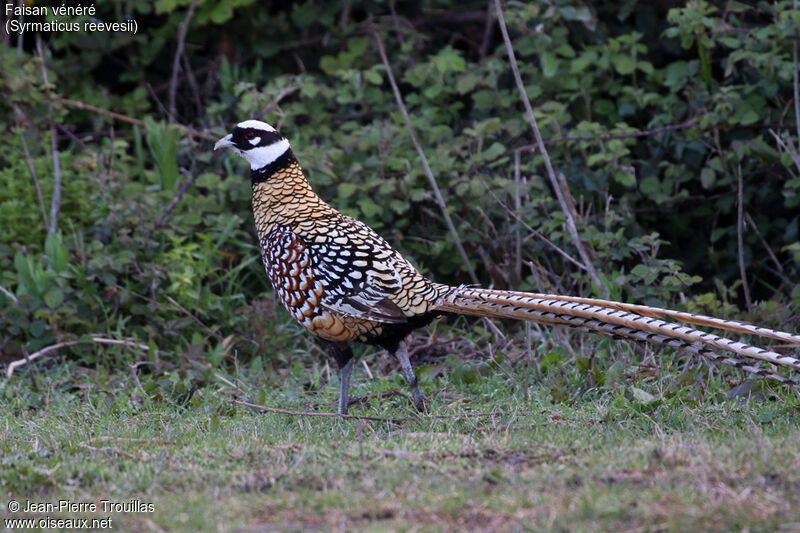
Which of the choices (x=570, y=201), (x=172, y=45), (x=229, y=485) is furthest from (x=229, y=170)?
(x=229, y=485)

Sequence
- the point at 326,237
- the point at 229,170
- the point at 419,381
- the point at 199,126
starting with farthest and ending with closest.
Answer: the point at 199,126 → the point at 229,170 → the point at 419,381 → the point at 326,237

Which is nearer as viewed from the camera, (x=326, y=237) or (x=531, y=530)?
(x=531, y=530)

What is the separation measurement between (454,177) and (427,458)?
362 centimetres

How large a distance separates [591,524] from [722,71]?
5.71 m

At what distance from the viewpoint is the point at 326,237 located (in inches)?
197

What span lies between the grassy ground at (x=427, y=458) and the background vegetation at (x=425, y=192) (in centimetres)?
12

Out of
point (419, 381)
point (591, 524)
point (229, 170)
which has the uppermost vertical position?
point (591, 524)

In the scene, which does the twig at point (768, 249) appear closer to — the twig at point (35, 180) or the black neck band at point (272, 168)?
the black neck band at point (272, 168)

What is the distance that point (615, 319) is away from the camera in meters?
4.23

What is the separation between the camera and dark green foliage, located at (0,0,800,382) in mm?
6570

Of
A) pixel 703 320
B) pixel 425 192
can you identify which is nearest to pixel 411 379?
pixel 703 320

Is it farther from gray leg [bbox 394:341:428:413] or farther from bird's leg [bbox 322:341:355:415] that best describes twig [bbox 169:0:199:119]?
gray leg [bbox 394:341:428:413]

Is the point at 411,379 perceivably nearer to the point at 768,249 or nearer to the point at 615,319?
the point at 615,319

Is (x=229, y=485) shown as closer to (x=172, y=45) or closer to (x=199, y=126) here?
(x=199, y=126)
